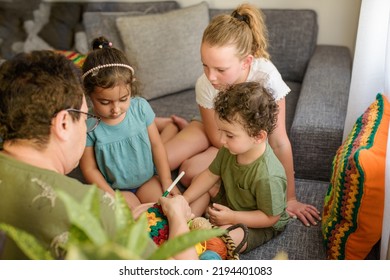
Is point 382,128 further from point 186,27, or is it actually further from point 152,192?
point 186,27

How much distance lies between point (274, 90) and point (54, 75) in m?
0.90

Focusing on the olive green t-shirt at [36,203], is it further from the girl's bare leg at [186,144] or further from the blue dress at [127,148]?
the girl's bare leg at [186,144]

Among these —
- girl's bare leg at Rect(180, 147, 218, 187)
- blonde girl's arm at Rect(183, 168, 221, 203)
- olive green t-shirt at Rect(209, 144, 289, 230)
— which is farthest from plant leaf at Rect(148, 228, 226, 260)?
girl's bare leg at Rect(180, 147, 218, 187)

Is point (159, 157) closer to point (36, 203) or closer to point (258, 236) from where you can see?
point (258, 236)

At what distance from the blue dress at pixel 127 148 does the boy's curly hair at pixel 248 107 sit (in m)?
0.38

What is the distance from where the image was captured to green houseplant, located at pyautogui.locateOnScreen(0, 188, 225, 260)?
68cm

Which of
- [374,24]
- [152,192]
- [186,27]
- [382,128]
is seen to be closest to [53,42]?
[186,27]

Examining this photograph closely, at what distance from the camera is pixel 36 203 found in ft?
3.23

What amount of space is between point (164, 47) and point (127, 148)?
90 cm

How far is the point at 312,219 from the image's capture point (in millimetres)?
1655

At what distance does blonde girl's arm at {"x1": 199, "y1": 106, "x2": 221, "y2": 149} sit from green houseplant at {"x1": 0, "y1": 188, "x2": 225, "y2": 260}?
43.4 inches

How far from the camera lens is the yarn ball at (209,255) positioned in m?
1.28

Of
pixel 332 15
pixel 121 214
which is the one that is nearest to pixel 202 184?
pixel 121 214

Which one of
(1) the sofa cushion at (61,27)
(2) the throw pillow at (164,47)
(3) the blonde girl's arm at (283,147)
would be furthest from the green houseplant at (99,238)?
(1) the sofa cushion at (61,27)
